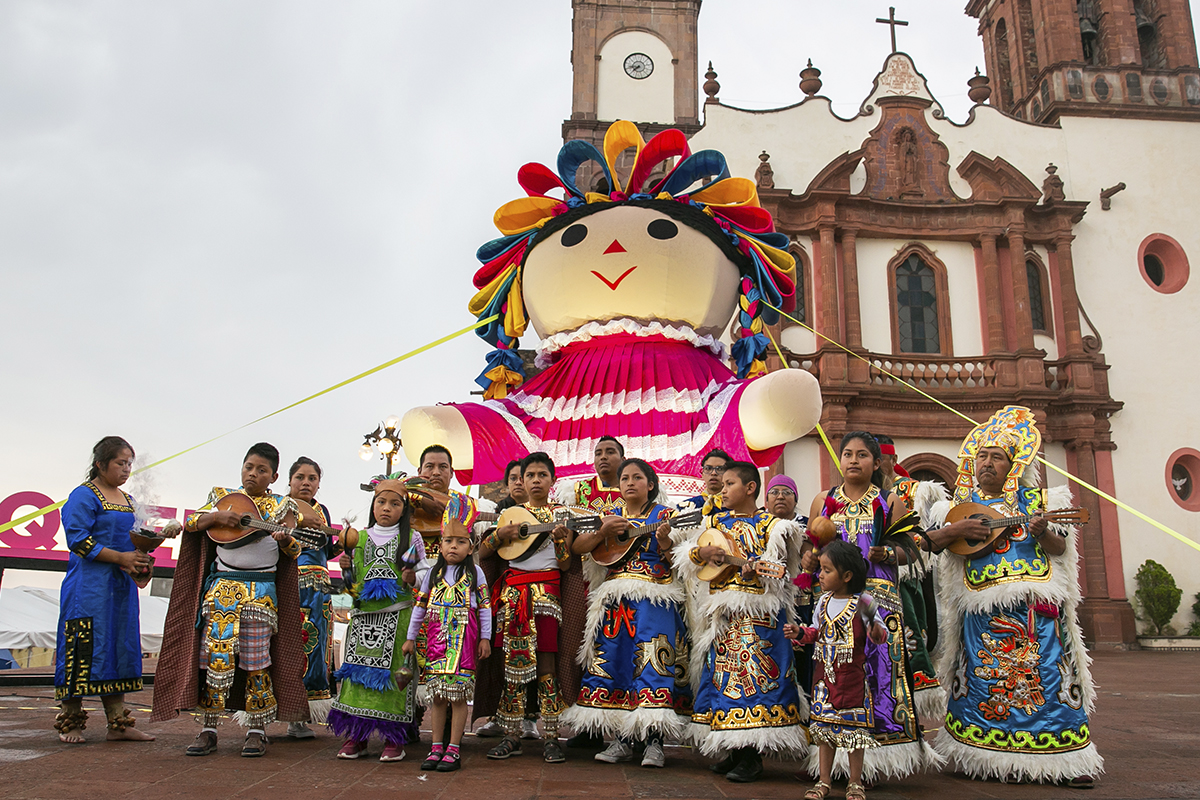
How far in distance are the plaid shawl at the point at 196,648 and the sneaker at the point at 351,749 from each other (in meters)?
0.37

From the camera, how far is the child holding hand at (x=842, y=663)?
3393 millimetres

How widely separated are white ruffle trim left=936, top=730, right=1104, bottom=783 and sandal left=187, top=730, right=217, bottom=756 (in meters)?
3.36

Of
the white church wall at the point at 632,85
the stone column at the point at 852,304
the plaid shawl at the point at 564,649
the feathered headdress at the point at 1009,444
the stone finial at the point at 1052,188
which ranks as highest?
the white church wall at the point at 632,85

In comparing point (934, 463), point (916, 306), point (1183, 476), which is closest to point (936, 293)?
point (916, 306)

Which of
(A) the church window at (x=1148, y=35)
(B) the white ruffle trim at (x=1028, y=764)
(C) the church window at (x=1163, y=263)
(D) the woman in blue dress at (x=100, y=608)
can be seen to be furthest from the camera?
(A) the church window at (x=1148, y=35)

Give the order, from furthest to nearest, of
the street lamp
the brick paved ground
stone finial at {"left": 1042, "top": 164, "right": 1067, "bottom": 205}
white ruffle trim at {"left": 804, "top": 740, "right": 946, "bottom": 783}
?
stone finial at {"left": 1042, "top": 164, "right": 1067, "bottom": 205}
the street lamp
white ruffle trim at {"left": 804, "top": 740, "right": 946, "bottom": 783}
the brick paved ground

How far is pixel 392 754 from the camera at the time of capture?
4.02 metres

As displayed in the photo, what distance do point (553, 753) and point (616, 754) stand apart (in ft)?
0.92

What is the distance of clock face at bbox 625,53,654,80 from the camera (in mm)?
18938

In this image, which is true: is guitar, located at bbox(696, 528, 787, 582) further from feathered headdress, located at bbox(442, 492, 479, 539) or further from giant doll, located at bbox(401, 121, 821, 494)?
feathered headdress, located at bbox(442, 492, 479, 539)

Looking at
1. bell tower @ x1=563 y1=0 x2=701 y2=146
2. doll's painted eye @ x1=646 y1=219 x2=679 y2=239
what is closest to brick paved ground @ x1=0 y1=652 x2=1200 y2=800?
doll's painted eye @ x1=646 y1=219 x2=679 y2=239

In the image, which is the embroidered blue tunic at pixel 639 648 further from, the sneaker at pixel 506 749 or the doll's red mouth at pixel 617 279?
the doll's red mouth at pixel 617 279

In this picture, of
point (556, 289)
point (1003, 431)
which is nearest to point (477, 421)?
point (556, 289)

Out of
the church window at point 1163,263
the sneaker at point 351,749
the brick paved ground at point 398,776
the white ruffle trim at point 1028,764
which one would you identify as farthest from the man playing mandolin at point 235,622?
the church window at point 1163,263
